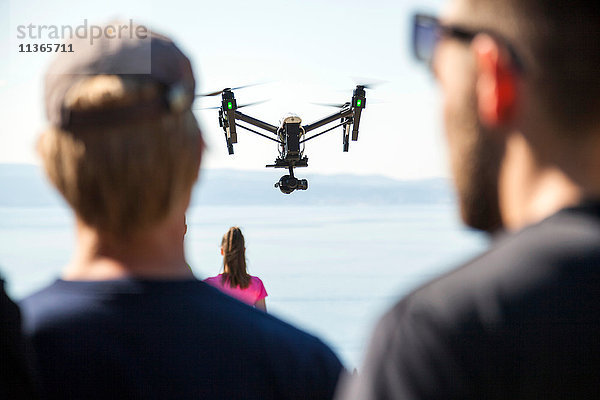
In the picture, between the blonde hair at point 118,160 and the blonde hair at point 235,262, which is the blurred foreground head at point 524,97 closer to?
the blonde hair at point 118,160

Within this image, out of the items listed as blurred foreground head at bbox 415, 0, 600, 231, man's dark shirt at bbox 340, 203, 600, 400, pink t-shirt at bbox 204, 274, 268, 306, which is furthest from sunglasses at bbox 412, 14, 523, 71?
pink t-shirt at bbox 204, 274, 268, 306

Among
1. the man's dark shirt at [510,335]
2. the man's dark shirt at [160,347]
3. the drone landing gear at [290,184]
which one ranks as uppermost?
the man's dark shirt at [510,335]

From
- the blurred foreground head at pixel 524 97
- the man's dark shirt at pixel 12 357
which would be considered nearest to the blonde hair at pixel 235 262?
the man's dark shirt at pixel 12 357

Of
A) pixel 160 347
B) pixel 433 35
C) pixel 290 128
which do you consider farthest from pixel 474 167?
pixel 290 128

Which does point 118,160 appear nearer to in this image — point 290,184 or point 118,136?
point 118,136

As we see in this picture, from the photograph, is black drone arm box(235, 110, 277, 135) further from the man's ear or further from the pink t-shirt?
the man's ear

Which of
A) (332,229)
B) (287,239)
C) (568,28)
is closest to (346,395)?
(568,28)
